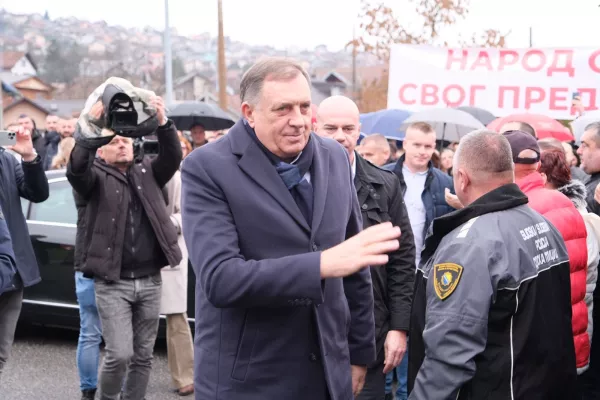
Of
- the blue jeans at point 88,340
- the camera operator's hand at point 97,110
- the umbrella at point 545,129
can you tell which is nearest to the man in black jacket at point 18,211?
the blue jeans at point 88,340

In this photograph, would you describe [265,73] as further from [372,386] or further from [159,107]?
[159,107]

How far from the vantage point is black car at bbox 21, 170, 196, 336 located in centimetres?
748

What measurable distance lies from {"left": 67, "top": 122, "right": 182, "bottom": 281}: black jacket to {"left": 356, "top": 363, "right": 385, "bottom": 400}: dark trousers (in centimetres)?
187

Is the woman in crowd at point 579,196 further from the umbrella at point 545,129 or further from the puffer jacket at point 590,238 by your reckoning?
the umbrella at point 545,129

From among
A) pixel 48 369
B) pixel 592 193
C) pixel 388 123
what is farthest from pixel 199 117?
pixel 592 193

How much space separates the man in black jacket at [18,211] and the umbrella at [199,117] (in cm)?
593

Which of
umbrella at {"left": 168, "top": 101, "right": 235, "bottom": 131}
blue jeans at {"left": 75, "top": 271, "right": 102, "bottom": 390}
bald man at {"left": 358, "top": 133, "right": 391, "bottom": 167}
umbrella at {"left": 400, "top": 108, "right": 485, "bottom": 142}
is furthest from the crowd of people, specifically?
umbrella at {"left": 168, "top": 101, "right": 235, "bottom": 131}

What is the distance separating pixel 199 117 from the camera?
11703mm

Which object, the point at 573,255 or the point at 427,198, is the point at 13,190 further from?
the point at 573,255

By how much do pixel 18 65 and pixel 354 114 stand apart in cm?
10806

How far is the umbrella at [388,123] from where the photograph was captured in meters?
11.4

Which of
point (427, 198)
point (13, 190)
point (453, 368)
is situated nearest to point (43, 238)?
point (13, 190)

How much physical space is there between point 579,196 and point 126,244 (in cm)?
290

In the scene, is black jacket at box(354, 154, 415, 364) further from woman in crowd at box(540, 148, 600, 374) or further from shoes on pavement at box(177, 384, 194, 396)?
shoes on pavement at box(177, 384, 194, 396)
